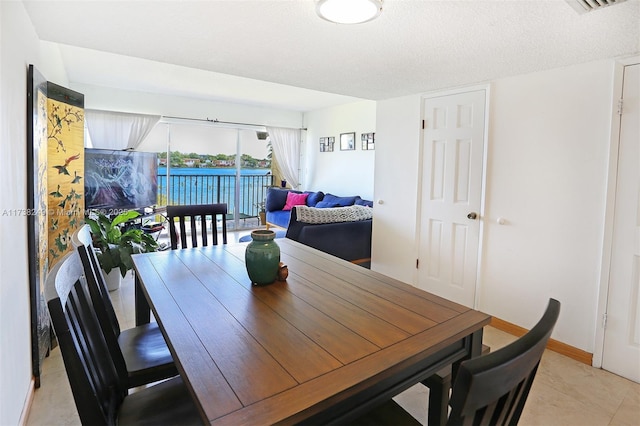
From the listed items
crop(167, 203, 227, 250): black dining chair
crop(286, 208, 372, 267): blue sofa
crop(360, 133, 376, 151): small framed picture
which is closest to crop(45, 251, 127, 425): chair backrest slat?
crop(167, 203, 227, 250): black dining chair

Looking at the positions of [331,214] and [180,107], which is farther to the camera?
[180,107]

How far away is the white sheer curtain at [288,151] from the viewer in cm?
714

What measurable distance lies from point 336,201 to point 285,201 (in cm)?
135

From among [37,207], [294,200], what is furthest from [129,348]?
[294,200]

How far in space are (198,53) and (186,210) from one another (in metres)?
1.14

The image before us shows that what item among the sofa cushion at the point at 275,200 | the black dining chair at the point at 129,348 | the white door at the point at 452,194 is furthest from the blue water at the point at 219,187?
the black dining chair at the point at 129,348

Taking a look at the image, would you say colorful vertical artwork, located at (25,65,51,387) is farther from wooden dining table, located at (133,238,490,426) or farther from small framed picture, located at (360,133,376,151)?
small framed picture, located at (360,133,376,151)

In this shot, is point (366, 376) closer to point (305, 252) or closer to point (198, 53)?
point (305, 252)

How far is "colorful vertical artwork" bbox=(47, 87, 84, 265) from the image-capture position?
2.41 m

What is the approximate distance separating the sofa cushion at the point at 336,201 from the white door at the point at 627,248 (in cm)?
353

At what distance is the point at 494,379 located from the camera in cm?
61

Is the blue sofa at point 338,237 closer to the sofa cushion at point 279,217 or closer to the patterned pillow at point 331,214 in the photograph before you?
the patterned pillow at point 331,214

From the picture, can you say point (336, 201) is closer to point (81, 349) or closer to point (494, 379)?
point (81, 349)

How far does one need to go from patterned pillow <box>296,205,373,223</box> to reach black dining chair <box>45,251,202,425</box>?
2595 millimetres
